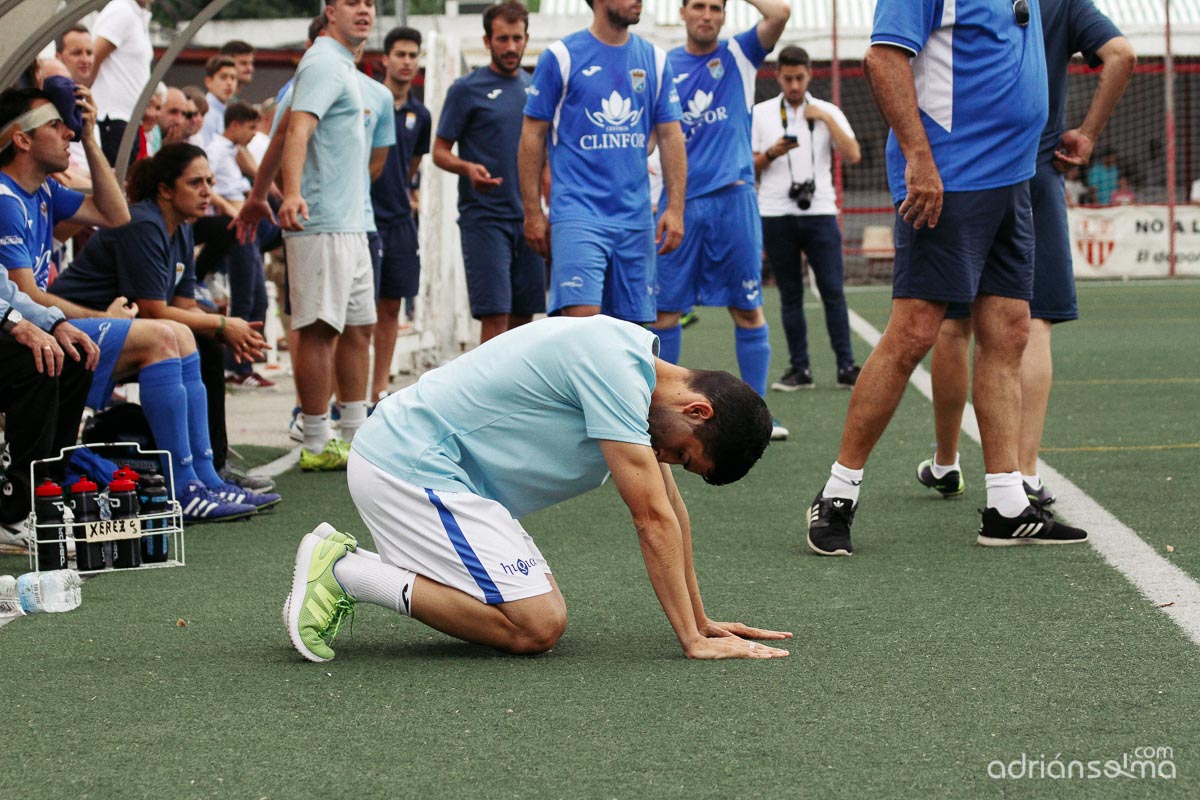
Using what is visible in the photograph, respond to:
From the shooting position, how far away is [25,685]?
3.71 meters

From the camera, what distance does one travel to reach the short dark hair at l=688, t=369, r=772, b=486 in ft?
12.1

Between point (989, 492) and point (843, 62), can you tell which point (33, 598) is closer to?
point (989, 492)

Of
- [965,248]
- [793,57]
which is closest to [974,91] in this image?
[965,248]

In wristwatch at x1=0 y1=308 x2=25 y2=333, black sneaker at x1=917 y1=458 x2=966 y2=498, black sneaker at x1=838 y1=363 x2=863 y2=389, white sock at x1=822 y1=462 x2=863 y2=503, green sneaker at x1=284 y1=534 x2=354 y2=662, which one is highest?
wristwatch at x1=0 y1=308 x2=25 y2=333

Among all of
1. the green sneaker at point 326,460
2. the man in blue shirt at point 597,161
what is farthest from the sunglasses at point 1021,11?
the green sneaker at point 326,460

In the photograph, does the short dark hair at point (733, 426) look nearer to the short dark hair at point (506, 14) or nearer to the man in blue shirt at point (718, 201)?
the man in blue shirt at point (718, 201)

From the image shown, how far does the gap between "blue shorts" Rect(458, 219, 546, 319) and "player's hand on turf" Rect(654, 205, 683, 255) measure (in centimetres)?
143

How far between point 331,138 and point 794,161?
166 inches

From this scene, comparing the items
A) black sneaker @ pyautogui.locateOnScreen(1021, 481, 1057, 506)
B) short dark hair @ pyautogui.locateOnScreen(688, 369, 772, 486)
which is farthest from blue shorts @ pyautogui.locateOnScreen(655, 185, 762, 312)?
short dark hair @ pyautogui.locateOnScreen(688, 369, 772, 486)

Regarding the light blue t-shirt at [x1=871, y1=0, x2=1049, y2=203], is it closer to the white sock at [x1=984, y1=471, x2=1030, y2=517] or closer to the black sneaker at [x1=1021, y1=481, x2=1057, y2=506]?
the white sock at [x1=984, y1=471, x2=1030, y2=517]

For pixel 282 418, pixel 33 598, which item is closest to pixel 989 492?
pixel 33 598

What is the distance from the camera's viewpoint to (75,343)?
18.0ft

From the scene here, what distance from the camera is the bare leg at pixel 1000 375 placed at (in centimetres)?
527

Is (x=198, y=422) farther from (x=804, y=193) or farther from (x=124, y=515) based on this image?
(x=804, y=193)
